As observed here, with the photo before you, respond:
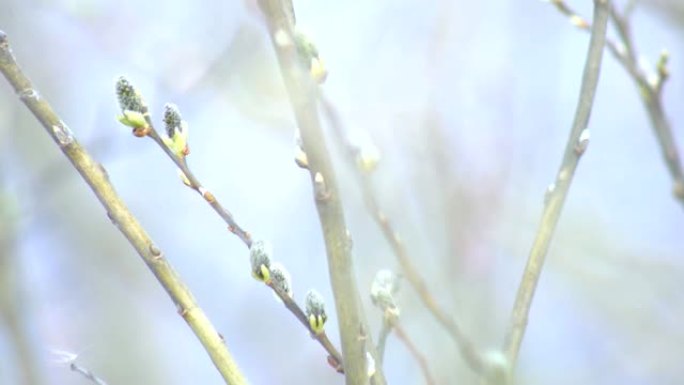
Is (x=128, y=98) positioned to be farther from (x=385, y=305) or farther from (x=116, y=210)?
(x=385, y=305)

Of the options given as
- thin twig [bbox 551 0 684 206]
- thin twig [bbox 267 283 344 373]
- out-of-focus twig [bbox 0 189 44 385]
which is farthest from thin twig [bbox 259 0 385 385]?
out-of-focus twig [bbox 0 189 44 385]

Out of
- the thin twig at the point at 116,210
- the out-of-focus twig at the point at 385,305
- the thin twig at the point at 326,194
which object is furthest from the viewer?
the out-of-focus twig at the point at 385,305

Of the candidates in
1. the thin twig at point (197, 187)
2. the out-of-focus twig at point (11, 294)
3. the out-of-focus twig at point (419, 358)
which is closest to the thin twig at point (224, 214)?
the thin twig at point (197, 187)

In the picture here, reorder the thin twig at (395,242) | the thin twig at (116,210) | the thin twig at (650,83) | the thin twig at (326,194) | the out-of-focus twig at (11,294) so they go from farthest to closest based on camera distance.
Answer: the out-of-focus twig at (11,294) → the thin twig at (650,83) → the thin twig at (395,242) → the thin twig at (116,210) → the thin twig at (326,194)

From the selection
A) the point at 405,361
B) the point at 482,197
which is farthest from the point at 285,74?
the point at 405,361

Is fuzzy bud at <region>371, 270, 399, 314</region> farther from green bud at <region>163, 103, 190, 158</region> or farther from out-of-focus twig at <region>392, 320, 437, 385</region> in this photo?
green bud at <region>163, 103, 190, 158</region>

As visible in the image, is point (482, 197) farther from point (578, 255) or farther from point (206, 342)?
point (206, 342)

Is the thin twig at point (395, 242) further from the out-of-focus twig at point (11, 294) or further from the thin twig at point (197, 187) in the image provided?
the out-of-focus twig at point (11, 294)
